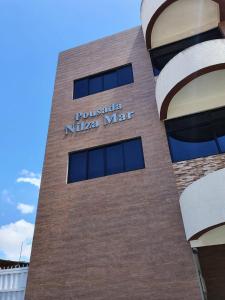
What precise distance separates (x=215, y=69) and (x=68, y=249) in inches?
305

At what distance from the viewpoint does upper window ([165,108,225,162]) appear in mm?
9086

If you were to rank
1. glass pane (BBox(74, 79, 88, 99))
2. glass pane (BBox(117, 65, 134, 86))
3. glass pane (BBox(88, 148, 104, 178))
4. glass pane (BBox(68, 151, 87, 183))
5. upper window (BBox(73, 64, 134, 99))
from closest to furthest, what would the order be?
glass pane (BBox(88, 148, 104, 178)) < glass pane (BBox(68, 151, 87, 183)) < glass pane (BBox(117, 65, 134, 86)) < upper window (BBox(73, 64, 134, 99)) < glass pane (BBox(74, 79, 88, 99))

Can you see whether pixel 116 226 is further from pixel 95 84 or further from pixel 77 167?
pixel 95 84

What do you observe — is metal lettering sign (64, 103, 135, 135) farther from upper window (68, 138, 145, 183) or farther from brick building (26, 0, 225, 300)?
upper window (68, 138, 145, 183)

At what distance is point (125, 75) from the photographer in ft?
41.0

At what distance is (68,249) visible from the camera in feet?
28.6

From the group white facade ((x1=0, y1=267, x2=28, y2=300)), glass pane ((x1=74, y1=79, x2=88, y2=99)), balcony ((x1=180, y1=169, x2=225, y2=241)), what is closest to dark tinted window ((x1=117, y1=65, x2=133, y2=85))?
glass pane ((x1=74, y1=79, x2=88, y2=99))

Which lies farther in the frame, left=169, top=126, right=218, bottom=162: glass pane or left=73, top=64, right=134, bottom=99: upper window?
left=73, top=64, right=134, bottom=99: upper window

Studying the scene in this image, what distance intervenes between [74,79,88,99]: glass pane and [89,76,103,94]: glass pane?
256 mm

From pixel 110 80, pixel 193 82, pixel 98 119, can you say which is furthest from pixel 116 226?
pixel 110 80

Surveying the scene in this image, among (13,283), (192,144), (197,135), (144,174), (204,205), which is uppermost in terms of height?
(197,135)

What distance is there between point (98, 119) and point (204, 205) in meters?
6.29

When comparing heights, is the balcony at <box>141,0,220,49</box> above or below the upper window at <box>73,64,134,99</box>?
above

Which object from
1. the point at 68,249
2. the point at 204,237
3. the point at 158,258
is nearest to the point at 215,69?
the point at 204,237
